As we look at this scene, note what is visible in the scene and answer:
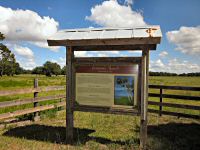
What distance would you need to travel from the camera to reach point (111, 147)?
6527 millimetres

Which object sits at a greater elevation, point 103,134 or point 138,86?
point 138,86

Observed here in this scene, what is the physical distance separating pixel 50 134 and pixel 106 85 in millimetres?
2616

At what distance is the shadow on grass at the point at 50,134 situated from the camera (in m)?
7.21

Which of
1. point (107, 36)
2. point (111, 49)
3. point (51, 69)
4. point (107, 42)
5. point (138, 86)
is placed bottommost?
point (138, 86)

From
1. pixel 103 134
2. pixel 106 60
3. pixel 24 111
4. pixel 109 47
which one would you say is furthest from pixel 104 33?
pixel 24 111

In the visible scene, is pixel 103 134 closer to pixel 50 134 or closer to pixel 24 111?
pixel 50 134

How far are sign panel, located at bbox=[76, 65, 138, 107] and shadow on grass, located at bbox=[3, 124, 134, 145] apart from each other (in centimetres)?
114

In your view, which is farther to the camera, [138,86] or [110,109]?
[110,109]

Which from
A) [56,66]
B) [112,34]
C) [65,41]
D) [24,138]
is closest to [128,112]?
[112,34]

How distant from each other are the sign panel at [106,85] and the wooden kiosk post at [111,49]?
65mm

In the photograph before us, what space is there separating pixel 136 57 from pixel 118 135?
2.74 m

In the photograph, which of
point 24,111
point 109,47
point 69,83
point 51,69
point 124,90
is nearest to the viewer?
point 124,90

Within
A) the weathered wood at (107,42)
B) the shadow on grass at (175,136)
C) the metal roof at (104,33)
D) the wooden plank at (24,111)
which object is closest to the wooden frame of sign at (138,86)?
the weathered wood at (107,42)

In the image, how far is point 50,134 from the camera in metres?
7.88
